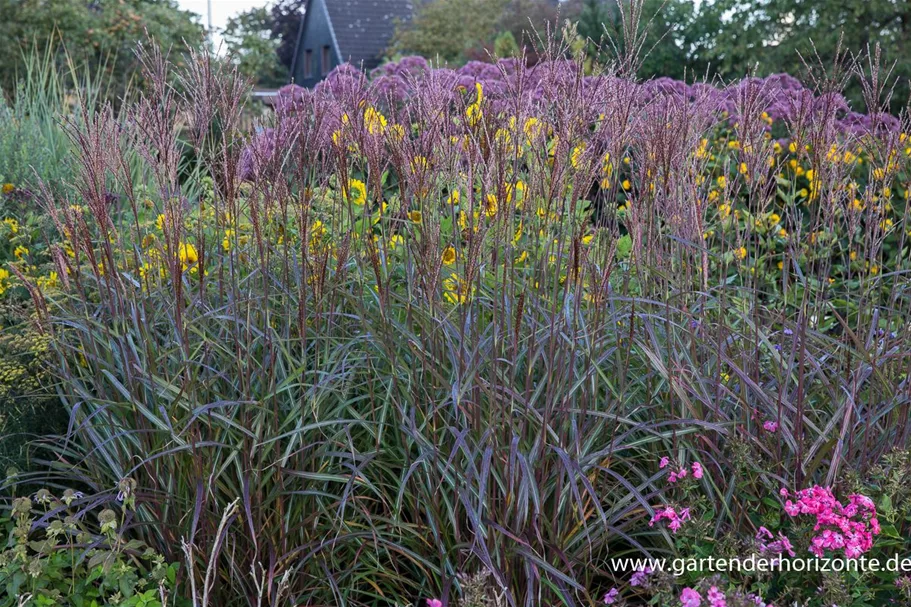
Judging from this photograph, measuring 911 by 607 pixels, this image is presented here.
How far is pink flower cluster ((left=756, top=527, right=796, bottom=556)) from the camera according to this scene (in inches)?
93.0

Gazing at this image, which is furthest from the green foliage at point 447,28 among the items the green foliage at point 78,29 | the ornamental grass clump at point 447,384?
the ornamental grass clump at point 447,384

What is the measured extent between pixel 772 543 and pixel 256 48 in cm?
2595

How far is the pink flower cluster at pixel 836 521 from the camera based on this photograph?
2.36 metres

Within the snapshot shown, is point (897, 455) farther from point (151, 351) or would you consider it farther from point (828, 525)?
point (151, 351)

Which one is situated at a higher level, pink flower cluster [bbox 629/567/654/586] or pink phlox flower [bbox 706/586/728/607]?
pink phlox flower [bbox 706/586/728/607]

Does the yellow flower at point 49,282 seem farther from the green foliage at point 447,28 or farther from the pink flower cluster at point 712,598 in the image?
the green foliage at point 447,28

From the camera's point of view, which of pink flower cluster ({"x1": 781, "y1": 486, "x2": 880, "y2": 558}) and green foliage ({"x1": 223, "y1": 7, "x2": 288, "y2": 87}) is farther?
green foliage ({"x1": 223, "y1": 7, "x2": 288, "y2": 87})

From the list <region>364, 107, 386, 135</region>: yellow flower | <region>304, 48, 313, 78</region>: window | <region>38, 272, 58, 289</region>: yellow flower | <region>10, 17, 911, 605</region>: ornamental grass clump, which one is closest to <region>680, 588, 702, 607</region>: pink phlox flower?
<region>10, 17, 911, 605</region>: ornamental grass clump

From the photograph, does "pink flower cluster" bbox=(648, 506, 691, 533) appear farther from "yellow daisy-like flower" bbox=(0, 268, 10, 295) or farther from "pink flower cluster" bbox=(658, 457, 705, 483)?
"yellow daisy-like flower" bbox=(0, 268, 10, 295)

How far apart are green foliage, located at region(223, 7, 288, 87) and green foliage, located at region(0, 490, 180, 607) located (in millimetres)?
1301

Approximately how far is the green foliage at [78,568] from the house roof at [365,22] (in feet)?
126

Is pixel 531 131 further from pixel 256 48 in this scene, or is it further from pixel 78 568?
pixel 256 48

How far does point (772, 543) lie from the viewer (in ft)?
8.15

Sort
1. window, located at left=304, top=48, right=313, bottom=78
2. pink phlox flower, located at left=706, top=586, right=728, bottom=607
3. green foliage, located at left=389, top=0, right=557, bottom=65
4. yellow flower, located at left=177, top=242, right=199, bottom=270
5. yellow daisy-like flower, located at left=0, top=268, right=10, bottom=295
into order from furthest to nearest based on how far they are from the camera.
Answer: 1. window, located at left=304, top=48, right=313, bottom=78
2. green foliage, located at left=389, top=0, right=557, bottom=65
3. yellow daisy-like flower, located at left=0, top=268, right=10, bottom=295
4. yellow flower, located at left=177, top=242, right=199, bottom=270
5. pink phlox flower, located at left=706, top=586, right=728, bottom=607
